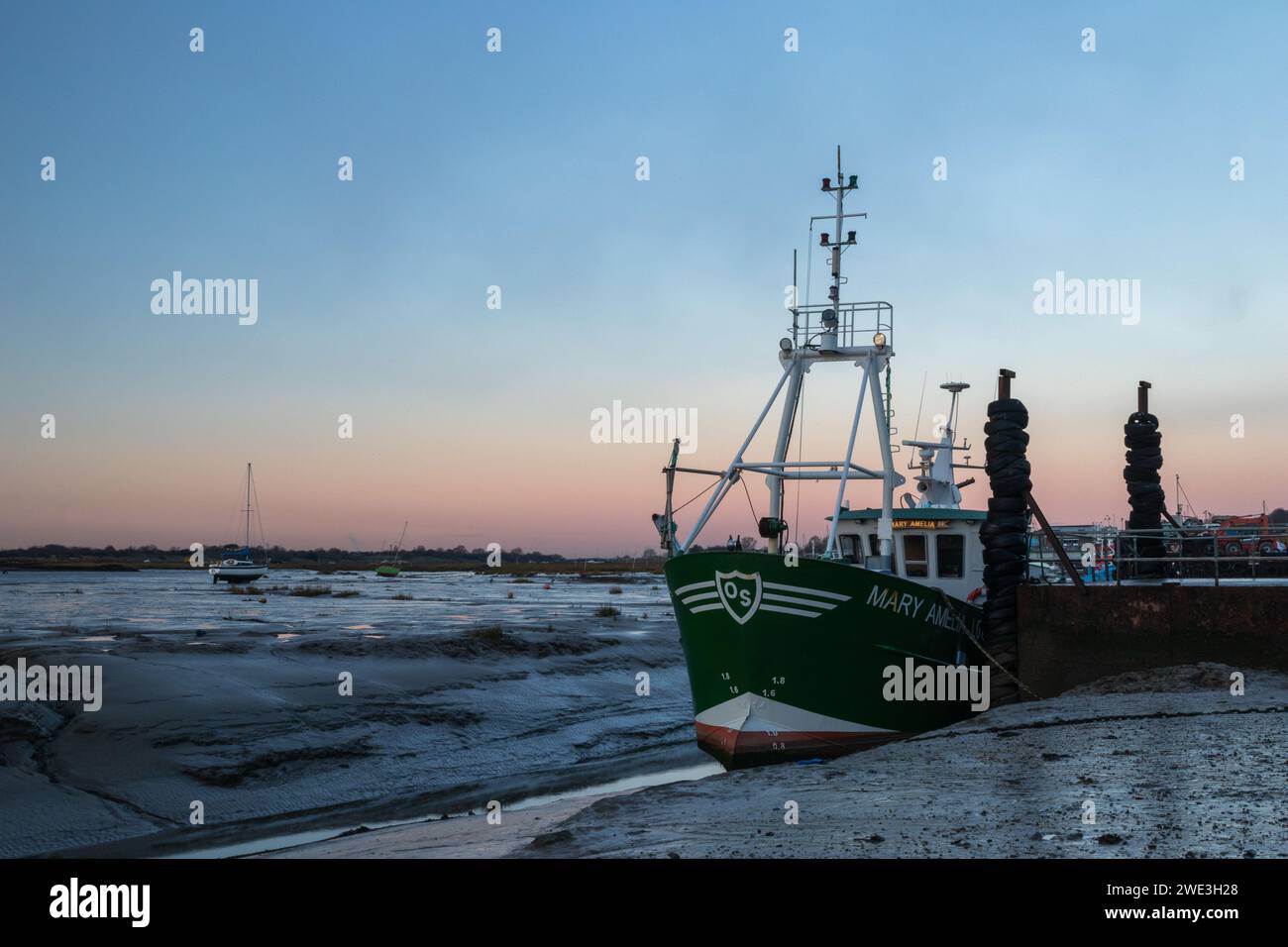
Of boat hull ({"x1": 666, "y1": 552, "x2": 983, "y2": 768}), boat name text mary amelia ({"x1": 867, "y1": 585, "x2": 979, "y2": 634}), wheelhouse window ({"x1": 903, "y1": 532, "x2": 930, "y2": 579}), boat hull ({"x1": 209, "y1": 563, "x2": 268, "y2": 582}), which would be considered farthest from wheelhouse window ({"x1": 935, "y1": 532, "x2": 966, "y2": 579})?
boat hull ({"x1": 209, "y1": 563, "x2": 268, "y2": 582})

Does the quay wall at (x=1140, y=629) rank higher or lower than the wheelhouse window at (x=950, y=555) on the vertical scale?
lower

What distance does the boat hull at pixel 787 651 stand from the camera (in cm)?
1675

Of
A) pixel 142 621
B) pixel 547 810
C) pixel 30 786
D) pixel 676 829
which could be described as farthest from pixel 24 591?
pixel 676 829

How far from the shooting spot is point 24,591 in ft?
245

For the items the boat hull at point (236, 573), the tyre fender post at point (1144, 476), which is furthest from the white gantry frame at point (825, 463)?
the boat hull at point (236, 573)

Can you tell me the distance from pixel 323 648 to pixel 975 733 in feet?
70.7

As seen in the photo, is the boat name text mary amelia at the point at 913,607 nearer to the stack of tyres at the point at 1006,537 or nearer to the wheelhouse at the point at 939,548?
the stack of tyres at the point at 1006,537

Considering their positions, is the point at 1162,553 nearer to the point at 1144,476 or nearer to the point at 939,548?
the point at 1144,476

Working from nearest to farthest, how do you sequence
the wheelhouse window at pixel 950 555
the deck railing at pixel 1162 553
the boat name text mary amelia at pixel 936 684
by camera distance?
the boat name text mary amelia at pixel 936 684
the deck railing at pixel 1162 553
the wheelhouse window at pixel 950 555

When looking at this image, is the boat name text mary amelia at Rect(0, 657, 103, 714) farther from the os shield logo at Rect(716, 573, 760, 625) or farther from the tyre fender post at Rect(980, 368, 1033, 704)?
the tyre fender post at Rect(980, 368, 1033, 704)

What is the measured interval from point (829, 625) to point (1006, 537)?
5.14m

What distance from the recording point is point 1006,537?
19859mm
